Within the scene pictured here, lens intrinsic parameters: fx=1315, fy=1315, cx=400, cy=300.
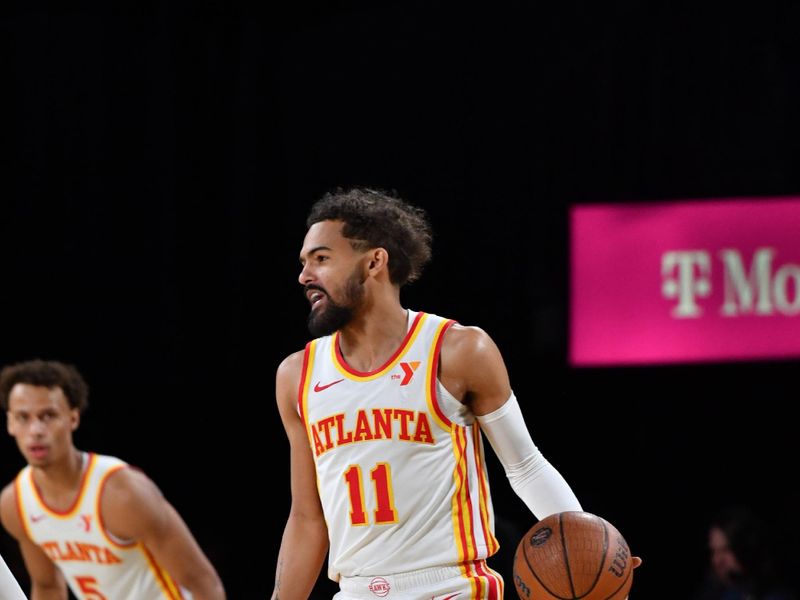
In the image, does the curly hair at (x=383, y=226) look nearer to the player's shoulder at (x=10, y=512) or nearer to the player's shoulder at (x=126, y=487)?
the player's shoulder at (x=126, y=487)

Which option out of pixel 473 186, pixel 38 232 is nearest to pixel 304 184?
pixel 473 186

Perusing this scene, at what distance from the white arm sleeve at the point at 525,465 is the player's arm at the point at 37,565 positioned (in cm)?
222

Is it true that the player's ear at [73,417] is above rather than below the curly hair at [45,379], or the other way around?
below

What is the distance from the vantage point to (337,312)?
324 centimetres

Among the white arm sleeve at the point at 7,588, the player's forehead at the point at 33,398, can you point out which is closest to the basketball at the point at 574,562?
the white arm sleeve at the point at 7,588

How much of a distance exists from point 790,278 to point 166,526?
13.2 feet

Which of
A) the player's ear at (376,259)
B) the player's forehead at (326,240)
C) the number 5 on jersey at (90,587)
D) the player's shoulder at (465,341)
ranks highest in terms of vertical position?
the player's forehead at (326,240)

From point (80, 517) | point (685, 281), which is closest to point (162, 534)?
point (80, 517)

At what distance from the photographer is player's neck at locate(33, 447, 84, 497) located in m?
4.68

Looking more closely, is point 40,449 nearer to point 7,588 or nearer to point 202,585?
point 202,585

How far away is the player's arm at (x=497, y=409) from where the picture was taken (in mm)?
3172

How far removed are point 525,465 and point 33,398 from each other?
7.33 feet

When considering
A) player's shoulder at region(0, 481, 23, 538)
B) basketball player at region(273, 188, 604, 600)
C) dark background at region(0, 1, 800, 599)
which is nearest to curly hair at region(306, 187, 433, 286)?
basketball player at region(273, 188, 604, 600)

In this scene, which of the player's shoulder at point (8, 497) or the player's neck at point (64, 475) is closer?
the player's neck at point (64, 475)
